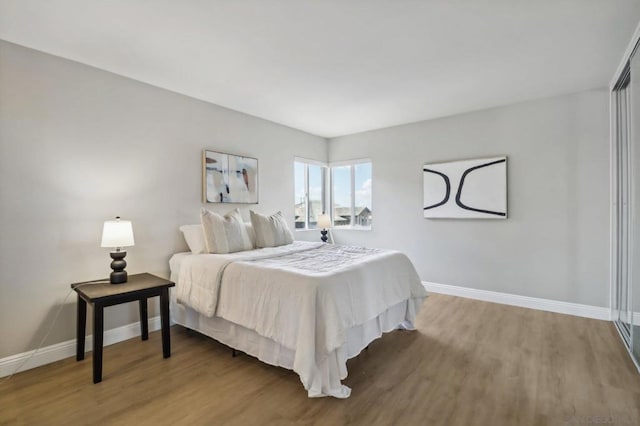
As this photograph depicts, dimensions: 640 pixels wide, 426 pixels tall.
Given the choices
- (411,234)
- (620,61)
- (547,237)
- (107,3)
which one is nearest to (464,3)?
(620,61)

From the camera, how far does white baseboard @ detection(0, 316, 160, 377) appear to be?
7.73 ft

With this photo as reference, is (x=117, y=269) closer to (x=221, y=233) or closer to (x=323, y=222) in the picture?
(x=221, y=233)

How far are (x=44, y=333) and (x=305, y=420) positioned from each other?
232cm

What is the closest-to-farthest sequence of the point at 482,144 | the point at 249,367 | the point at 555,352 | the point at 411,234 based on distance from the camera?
the point at 249,367 < the point at 555,352 < the point at 482,144 < the point at 411,234

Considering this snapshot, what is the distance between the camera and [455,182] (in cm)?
428

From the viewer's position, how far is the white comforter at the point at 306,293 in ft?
6.53

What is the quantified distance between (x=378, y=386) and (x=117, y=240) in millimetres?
2350

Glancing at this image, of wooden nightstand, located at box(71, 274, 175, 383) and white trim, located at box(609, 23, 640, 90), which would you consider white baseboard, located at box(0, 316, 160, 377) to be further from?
white trim, located at box(609, 23, 640, 90)

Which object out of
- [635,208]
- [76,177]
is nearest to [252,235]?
[76,177]

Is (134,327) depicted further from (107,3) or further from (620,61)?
(620,61)

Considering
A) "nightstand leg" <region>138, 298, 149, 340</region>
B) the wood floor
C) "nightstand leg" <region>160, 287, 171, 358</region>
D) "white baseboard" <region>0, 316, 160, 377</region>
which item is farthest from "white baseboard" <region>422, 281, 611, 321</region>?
"white baseboard" <region>0, 316, 160, 377</region>

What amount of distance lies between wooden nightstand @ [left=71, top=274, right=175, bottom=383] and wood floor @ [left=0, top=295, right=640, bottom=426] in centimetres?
15

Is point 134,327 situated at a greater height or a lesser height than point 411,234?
lesser

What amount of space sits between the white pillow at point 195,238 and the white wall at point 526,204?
2.94 meters
